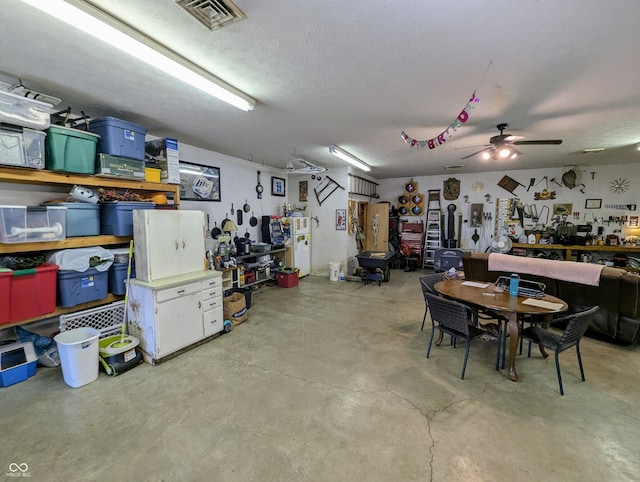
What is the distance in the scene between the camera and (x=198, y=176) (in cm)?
491

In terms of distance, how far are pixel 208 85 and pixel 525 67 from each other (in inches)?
104

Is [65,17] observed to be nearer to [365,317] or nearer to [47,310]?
[47,310]

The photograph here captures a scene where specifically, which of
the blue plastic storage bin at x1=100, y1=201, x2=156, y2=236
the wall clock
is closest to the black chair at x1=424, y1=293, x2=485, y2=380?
the blue plastic storage bin at x1=100, y1=201, x2=156, y2=236

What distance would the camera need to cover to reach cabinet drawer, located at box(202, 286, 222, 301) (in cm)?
341

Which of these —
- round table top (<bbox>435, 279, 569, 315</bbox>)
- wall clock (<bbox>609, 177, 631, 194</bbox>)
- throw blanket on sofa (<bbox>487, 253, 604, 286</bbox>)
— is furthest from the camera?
wall clock (<bbox>609, 177, 631, 194</bbox>)

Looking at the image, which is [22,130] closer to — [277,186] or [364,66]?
[364,66]

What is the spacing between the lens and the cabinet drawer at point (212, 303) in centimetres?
342

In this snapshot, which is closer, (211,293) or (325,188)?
(211,293)

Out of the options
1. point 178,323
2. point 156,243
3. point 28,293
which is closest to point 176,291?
point 178,323

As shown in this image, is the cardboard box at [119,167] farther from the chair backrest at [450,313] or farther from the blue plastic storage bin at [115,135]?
the chair backrest at [450,313]

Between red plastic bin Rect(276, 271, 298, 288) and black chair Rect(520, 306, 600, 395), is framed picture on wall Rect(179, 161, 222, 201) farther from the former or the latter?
black chair Rect(520, 306, 600, 395)

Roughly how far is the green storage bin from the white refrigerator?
398cm

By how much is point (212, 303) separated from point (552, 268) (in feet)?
15.1

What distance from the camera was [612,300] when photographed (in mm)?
3314
